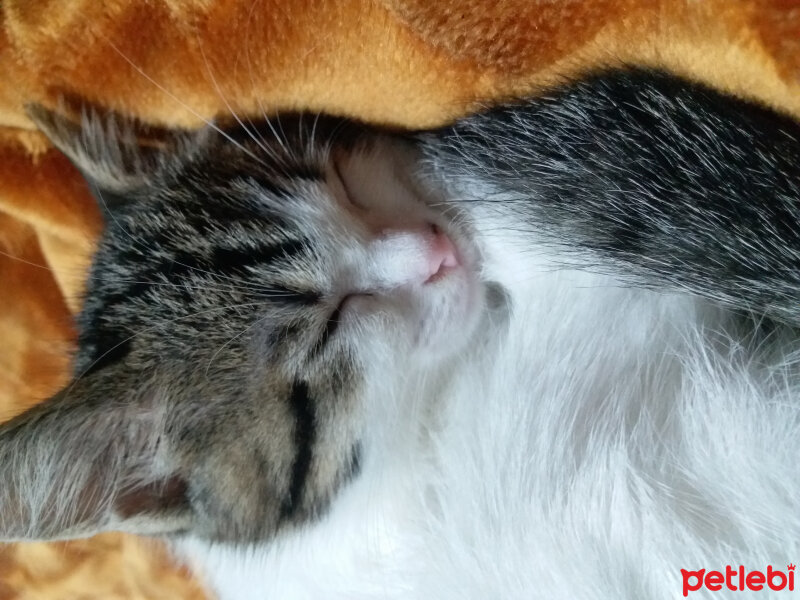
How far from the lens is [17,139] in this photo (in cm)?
113

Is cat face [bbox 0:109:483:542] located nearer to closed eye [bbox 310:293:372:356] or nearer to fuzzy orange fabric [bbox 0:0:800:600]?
closed eye [bbox 310:293:372:356]

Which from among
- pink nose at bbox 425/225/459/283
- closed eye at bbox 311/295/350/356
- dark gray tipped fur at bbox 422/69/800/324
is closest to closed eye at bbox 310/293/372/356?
closed eye at bbox 311/295/350/356

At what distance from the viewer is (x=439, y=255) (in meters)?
0.87

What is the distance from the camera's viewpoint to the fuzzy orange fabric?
0.69 m

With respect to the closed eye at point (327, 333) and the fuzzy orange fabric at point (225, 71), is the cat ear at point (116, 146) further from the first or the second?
the closed eye at point (327, 333)

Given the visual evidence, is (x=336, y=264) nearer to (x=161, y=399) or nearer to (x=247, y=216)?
(x=247, y=216)

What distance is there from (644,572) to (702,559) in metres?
0.06

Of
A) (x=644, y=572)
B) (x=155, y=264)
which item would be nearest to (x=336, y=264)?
(x=155, y=264)

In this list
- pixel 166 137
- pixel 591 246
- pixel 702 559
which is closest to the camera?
pixel 702 559

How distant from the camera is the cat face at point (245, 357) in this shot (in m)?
0.82

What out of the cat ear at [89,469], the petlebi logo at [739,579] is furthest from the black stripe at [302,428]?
the petlebi logo at [739,579]

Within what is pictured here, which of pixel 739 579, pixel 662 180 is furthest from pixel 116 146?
pixel 739 579

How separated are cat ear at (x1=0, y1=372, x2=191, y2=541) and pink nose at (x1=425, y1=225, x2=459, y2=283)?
0.36m

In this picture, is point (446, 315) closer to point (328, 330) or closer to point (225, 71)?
point (328, 330)
